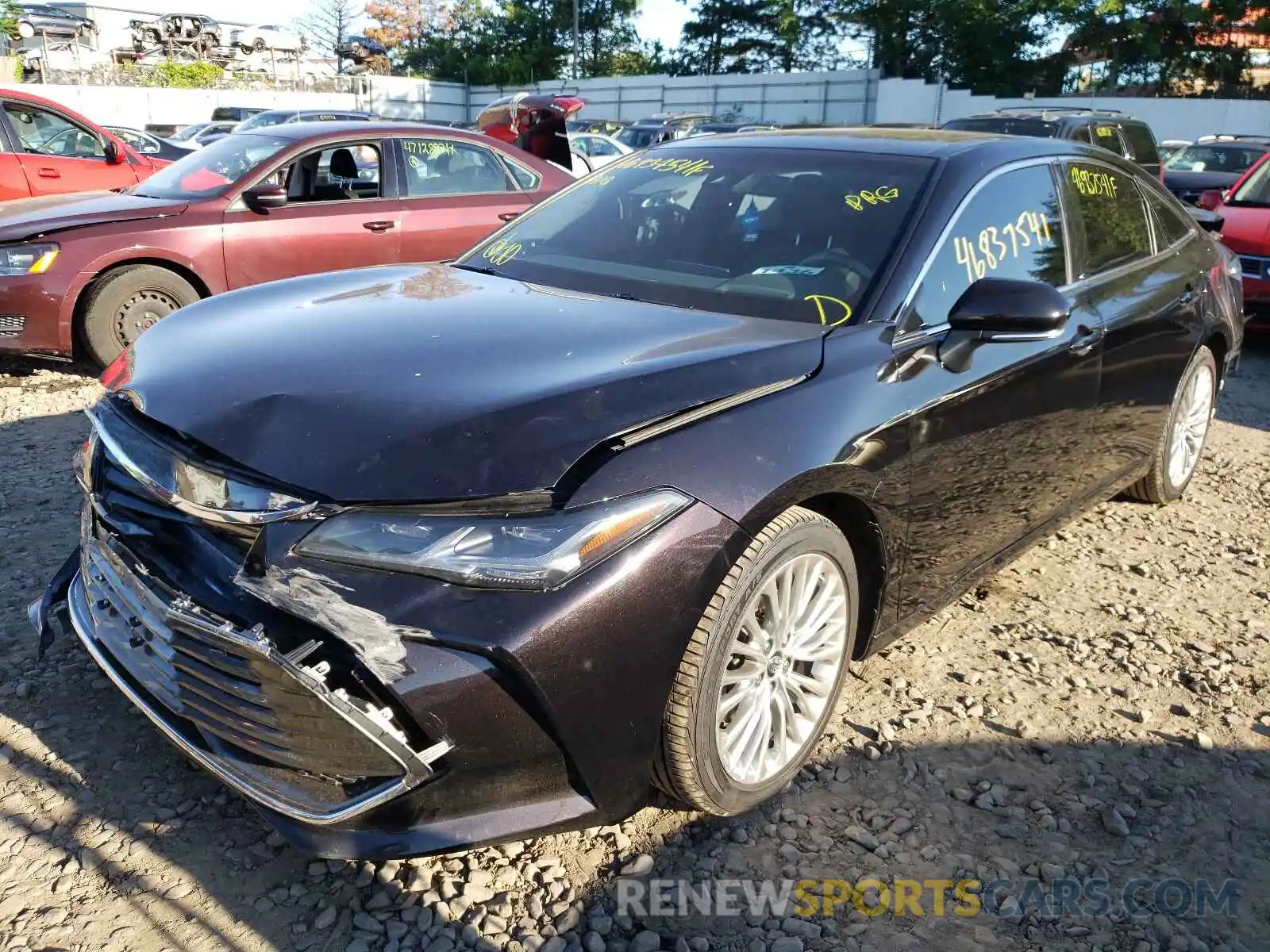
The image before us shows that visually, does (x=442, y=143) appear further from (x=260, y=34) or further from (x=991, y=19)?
(x=260, y=34)

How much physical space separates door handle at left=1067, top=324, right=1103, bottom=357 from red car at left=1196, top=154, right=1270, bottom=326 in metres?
4.82

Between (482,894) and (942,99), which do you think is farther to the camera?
(942,99)

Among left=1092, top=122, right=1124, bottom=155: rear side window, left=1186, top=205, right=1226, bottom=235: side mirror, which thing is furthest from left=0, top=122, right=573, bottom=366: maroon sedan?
left=1092, top=122, right=1124, bottom=155: rear side window

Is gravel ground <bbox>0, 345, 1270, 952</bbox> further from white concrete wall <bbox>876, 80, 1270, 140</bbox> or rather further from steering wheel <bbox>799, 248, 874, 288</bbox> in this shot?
white concrete wall <bbox>876, 80, 1270, 140</bbox>

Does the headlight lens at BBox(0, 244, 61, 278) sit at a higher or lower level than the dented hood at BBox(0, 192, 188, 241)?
lower

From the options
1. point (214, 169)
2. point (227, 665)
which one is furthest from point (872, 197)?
point (214, 169)

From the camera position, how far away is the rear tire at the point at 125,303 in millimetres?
5977

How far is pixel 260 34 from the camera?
4578 centimetres

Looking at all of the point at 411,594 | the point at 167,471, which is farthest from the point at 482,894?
the point at 167,471

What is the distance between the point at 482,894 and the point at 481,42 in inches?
2279

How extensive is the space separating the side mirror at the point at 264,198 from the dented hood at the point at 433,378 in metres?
3.59

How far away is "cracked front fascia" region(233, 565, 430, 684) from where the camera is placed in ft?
6.32

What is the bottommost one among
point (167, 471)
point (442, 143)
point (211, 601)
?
point (211, 601)

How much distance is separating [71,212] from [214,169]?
93cm
